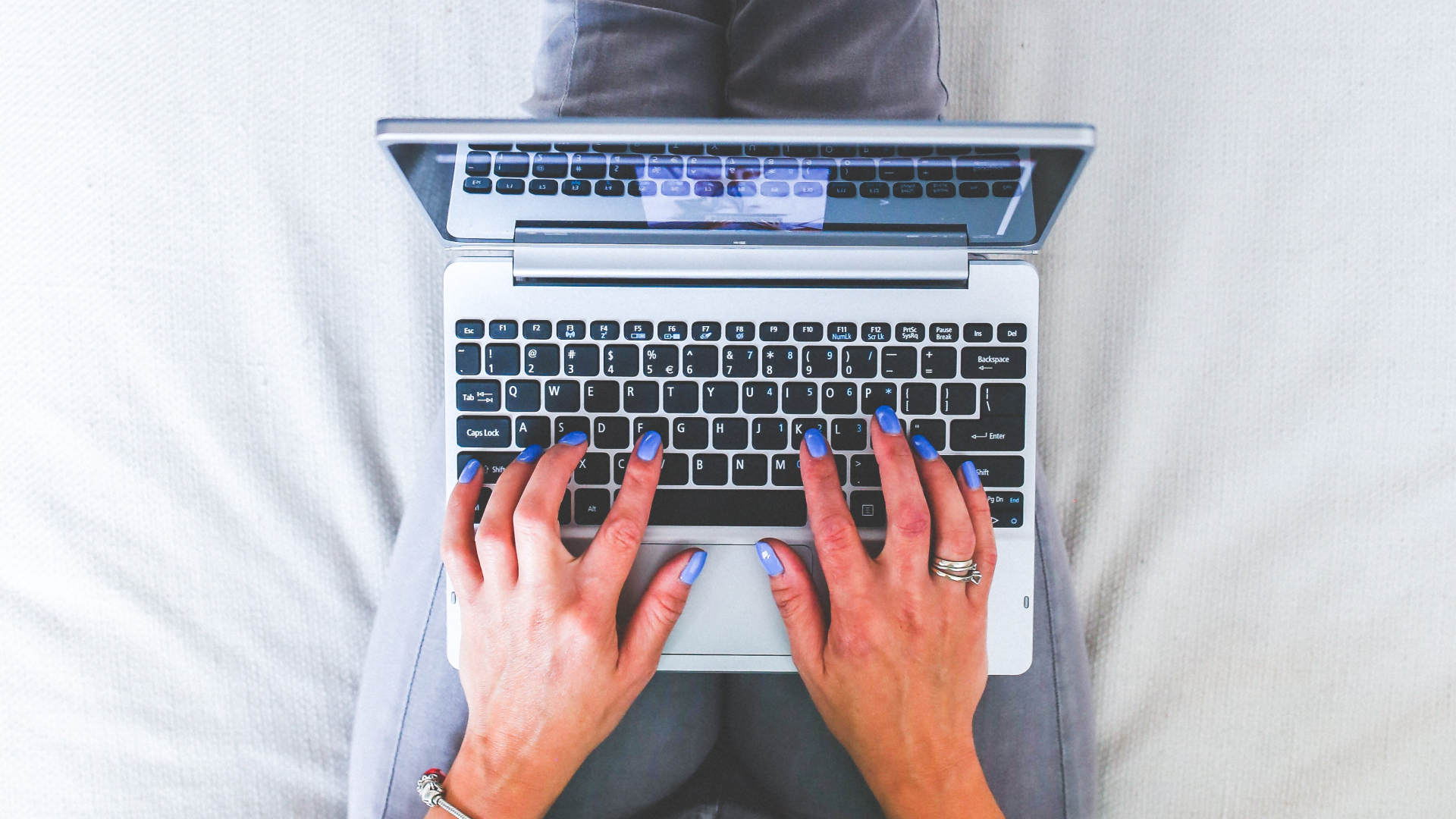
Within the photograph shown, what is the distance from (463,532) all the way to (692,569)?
6.8 inches

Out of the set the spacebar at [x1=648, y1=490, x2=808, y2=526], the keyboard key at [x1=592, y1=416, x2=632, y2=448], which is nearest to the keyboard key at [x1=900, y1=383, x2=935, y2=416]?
the spacebar at [x1=648, y1=490, x2=808, y2=526]

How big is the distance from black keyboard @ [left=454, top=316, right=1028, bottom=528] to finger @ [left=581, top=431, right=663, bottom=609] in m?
0.02

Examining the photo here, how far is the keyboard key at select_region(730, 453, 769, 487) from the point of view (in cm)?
57

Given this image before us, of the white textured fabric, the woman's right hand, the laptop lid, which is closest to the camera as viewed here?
the laptop lid

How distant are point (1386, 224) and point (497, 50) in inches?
33.4

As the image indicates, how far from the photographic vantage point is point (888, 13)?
0.64 meters

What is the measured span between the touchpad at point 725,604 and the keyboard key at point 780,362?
0.43 feet

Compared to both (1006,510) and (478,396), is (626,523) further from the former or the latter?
(1006,510)

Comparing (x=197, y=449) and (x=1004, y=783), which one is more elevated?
(x=197, y=449)

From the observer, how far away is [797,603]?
1.86 feet

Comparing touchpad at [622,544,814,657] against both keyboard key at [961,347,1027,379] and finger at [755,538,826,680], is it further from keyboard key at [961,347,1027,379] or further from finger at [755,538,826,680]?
keyboard key at [961,347,1027,379]

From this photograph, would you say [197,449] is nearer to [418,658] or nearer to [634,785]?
[418,658]

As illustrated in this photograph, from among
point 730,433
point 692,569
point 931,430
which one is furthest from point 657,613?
point 931,430

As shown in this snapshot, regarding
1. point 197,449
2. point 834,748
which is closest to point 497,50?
point 197,449
